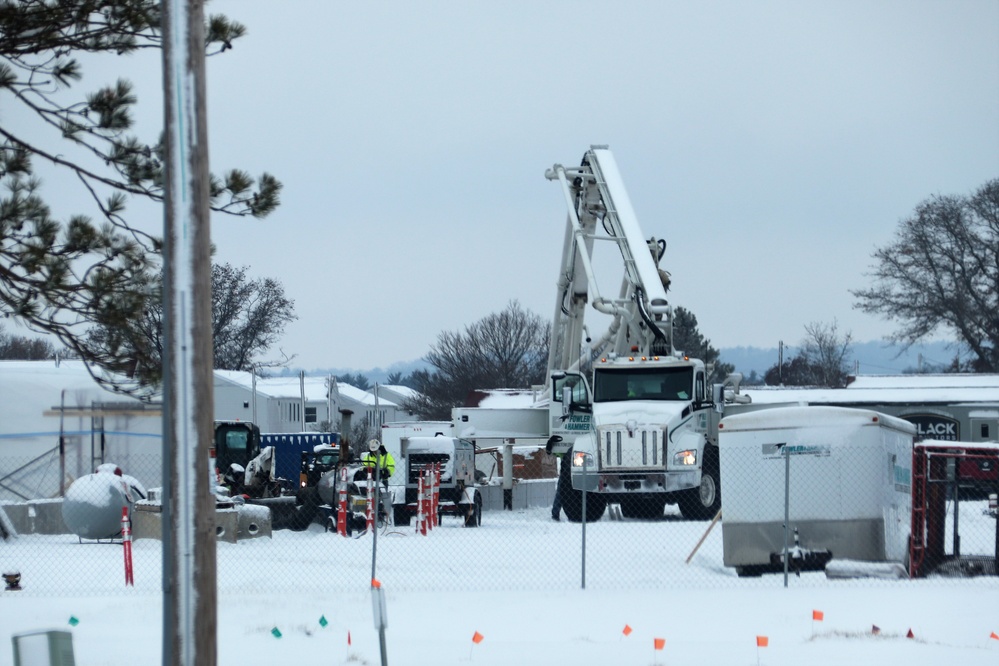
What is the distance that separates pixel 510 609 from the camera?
41.1 ft

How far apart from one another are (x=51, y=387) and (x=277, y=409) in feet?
147

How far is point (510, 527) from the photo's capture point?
23.8 metres

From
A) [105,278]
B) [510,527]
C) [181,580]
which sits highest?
[105,278]

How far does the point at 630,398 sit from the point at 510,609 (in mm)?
12892

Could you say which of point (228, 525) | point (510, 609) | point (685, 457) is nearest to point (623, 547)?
point (685, 457)

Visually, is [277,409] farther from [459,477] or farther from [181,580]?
[181,580]

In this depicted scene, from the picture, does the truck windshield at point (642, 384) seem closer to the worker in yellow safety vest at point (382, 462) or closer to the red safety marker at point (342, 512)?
the worker in yellow safety vest at point (382, 462)

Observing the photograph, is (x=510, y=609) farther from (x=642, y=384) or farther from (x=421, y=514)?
(x=642, y=384)

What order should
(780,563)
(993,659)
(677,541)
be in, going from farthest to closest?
(677,541), (780,563), (993,659)

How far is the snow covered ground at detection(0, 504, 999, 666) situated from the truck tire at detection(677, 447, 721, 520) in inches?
201

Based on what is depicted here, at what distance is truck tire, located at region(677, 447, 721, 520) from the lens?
24375mm

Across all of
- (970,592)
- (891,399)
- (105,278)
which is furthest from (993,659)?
(891,399)

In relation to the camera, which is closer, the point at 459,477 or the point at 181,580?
the point at 181,580

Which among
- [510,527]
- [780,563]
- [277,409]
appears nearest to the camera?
[780,563]
